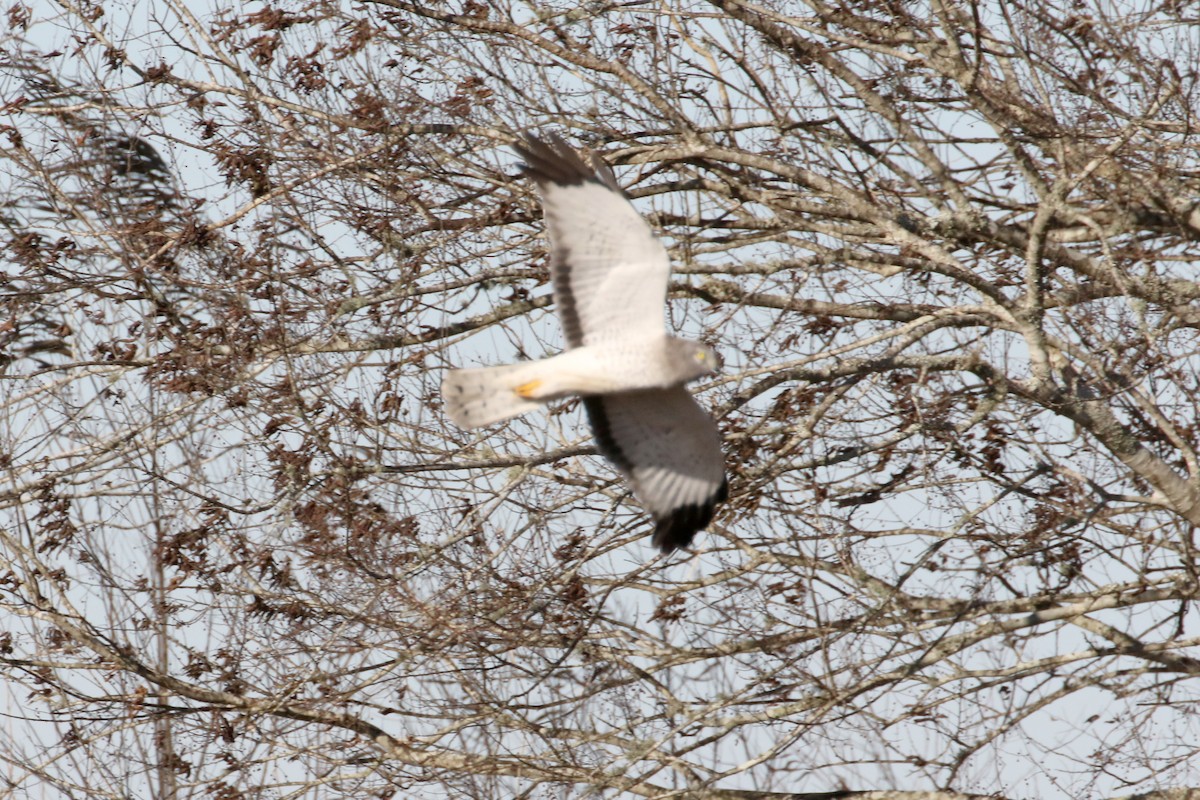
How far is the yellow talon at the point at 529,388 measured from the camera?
591cm

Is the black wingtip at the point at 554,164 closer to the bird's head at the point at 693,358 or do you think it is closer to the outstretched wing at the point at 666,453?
the bird's head at the point at 693,358

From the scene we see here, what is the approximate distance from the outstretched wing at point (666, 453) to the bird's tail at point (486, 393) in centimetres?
35

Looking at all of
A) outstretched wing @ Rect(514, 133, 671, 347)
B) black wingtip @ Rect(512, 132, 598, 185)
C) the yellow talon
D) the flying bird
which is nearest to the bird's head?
the flying bird

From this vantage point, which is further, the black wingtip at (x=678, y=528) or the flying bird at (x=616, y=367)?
the black wingtip at (x=678, y=528)

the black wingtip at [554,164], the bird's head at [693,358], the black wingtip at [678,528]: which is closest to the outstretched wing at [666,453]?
the black wingtip at [678,528]

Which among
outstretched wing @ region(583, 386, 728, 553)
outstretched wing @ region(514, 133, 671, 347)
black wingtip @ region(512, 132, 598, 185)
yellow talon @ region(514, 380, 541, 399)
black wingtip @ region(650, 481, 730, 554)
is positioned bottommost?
black wingtip @ region(650, 481, 730, 554)

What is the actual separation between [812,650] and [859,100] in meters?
2.69

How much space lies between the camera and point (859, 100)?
701cm

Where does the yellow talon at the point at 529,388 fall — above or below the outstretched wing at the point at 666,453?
above

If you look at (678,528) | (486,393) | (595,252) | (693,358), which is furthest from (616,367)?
(678,528)

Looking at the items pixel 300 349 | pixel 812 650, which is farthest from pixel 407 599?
pixel 812 650

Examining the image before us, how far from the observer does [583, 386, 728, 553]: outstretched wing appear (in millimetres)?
6008

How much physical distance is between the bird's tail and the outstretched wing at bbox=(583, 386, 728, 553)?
35 cm

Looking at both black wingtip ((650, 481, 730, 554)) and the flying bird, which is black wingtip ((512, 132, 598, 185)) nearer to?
the flying bird
